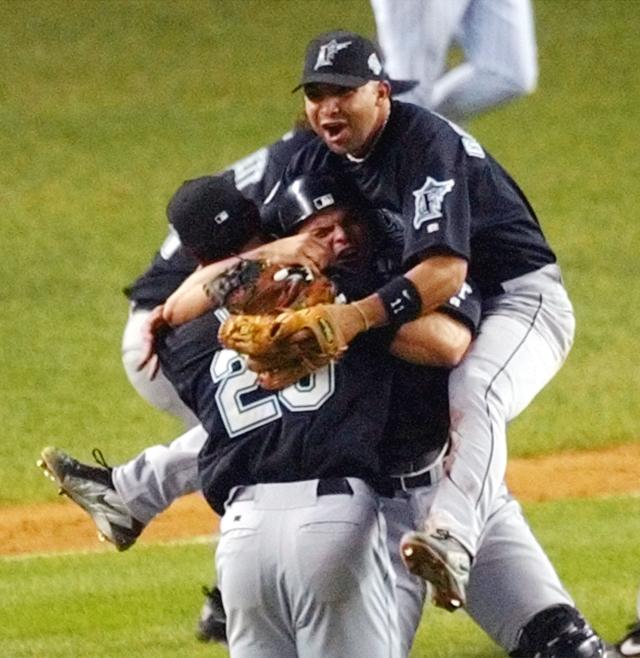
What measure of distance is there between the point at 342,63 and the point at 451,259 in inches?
24.2

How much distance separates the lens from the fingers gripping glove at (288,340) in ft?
16.2

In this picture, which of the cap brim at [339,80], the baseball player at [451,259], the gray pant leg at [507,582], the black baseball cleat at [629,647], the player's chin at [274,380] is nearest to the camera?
the player's chin at [274,380]

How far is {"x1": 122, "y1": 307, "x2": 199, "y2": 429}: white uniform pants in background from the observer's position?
22.1 feet

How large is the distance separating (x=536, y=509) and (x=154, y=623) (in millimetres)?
2401

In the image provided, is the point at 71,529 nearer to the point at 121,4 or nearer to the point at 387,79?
the point at 387,79

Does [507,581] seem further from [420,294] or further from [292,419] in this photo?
[292,419]

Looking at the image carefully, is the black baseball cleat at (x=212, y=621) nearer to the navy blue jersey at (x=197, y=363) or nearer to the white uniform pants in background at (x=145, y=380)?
the white uniform pants in background at (x=145, y=380)

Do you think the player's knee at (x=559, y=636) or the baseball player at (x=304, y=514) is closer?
the baseball player at (x=304, y=514)

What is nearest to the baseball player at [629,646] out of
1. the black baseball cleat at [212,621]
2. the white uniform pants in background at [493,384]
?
the white uniform pants in background at [493,384]

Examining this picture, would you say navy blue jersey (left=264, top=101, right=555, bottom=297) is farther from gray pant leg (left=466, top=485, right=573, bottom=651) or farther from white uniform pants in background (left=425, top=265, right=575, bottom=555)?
gray pant leg (left=466, top=485, right=573, bottom=651)

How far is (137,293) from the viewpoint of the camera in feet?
21.9

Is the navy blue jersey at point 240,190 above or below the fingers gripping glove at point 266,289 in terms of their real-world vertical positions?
below

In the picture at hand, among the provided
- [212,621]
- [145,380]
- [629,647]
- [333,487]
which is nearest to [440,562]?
[333,487]

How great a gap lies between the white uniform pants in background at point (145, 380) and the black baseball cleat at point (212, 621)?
1.91 feet
